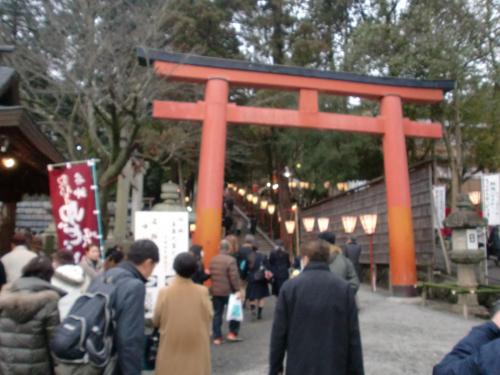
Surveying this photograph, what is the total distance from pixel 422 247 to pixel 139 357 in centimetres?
1243

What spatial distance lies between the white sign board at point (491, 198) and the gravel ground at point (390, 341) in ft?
11.3

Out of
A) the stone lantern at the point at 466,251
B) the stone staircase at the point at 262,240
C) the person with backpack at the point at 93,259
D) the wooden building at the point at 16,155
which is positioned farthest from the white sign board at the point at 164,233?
the stone staircase at the point at 262,240

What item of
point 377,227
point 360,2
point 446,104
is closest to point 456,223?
point 377,227

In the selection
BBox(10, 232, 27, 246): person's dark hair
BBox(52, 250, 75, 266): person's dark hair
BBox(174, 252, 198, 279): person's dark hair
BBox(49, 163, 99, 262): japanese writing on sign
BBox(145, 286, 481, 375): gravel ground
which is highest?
BBox(49, 163, 99, 262): japanese writing on sign

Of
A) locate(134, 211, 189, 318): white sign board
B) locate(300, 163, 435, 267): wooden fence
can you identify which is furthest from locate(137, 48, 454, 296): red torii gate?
locate(134, 211, 189, 318): white sign board

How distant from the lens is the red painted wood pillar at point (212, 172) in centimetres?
1235

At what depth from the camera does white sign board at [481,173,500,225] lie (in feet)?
45.0

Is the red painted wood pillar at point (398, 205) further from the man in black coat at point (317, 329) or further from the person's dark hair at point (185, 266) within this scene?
the man in black coat at point (317, 329)

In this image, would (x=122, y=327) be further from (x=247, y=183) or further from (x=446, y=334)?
(x=247, y=183)

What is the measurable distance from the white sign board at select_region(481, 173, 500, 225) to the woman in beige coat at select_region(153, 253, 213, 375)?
11.3 meters

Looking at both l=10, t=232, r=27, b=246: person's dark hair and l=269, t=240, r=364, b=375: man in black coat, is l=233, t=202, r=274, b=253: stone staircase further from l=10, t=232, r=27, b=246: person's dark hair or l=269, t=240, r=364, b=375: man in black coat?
l=269, t=240, r=364, b=375: man in black coat

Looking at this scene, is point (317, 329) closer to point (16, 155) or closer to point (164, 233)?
point (164, 233)

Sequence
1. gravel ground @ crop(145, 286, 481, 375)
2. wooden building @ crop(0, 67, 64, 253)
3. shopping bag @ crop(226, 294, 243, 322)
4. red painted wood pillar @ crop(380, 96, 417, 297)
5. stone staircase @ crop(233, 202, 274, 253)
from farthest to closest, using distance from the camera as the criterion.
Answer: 1. stone staircase @ crop(233, 202, 274, 253)
2. red painted wood pillar @ crop(380, 96, 417, 297)
3. shopping bag @ crop(226, 294, 243, 322)
4. gravel ground @ crop(145, 286, 481, 375)
5. wooden building @ crop(0, 67, 64, 253)

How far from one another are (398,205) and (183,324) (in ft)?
34.3
